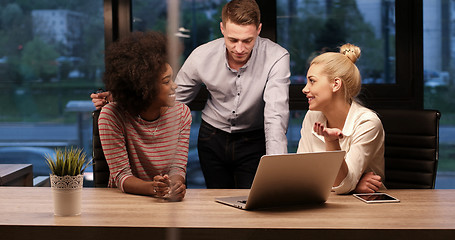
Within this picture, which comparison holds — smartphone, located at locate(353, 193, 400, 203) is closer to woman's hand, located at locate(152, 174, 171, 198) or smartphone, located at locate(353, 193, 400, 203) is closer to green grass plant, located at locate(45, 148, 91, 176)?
woman's hand, located at locate(152, 174, 171, 198)

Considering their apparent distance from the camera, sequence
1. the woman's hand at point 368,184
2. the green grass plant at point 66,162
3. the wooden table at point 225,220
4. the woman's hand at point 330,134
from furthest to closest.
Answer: the woman's hand at point 368,184
the woman's hand at point 330,134
the green grass plant at point 66,162
the wooden table at point 225,220

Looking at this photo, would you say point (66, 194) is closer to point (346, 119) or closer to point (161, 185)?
point (161, 185)

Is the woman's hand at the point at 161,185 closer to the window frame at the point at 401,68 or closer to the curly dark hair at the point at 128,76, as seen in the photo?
the curly dark hair at the point at 128,76

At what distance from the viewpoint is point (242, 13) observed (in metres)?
2.15

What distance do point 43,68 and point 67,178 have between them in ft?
7.72

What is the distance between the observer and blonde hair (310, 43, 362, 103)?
77.0 inches

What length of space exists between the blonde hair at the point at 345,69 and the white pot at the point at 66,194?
104 cm

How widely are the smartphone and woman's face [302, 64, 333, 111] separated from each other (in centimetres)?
46

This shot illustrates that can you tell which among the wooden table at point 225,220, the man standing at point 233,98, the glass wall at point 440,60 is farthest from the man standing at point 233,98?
the glass wall at point 440,60

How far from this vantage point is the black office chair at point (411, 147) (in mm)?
2096

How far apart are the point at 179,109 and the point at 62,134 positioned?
153 centimetres

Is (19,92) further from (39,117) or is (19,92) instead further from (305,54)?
(305,54)

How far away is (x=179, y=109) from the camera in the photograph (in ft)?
6.33

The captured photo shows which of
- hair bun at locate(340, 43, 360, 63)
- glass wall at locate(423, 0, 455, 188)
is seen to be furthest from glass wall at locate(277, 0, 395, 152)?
hair bun at locate(340, 43, 360, 63)
